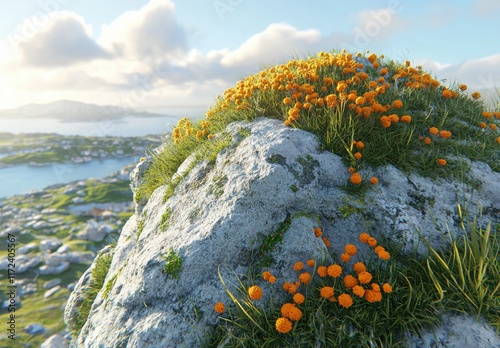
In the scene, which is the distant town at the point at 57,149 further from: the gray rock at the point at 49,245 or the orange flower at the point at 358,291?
the orange flower at the point at 358,291

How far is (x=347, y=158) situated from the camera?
4.31 m

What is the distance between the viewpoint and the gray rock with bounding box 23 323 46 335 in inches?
636

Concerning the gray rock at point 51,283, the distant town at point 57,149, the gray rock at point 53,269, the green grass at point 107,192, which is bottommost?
the green grass at point 107,192

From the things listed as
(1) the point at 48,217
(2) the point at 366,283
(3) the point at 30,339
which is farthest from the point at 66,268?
(2) the point at 366,283

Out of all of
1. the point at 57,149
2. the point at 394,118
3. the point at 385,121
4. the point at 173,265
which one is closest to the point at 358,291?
the point at 173,265

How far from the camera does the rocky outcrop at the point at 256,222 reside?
3441 mm

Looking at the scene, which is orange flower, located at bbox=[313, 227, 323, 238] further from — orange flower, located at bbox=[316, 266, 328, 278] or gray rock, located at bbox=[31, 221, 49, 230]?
gray rock, located at bbox=[31, 221, 49, 230]

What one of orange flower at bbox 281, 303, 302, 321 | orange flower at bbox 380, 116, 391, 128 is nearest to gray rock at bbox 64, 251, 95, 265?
orange flower at bbox 281, 303, 302, 321

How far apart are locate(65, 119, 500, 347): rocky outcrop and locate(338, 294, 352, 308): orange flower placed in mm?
626

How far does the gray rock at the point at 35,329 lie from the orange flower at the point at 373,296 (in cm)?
2130

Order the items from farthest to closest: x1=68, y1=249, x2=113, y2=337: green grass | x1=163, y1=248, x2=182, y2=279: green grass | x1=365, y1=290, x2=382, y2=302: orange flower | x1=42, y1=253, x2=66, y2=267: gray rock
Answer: x1=42, y1=253, x2=66, y2=267: gray rock < x1=68, y1=249, x2=113, y2=337: green grass < x1=163, y1=248, x2=182, y2=279: green grass < x1=365, y1=290, x2=382, y2=302: orange flower

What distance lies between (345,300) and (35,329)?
21526mm

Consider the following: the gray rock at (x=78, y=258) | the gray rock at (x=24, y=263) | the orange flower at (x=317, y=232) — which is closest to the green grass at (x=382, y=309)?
the orange flower at (x=317, y=232)

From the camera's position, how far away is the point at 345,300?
289 cm
